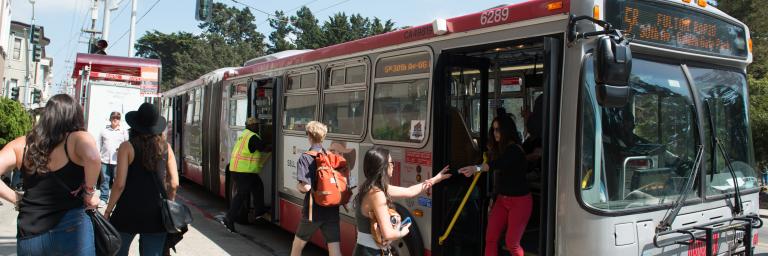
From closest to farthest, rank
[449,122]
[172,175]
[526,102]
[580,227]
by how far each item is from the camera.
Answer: [580,227] < [172,175] < [449,122] < [526,102]

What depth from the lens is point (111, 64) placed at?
46.4 feet

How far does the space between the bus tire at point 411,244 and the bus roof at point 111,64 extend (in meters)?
11.3

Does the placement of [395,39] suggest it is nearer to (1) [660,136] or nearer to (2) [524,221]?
(2) [524,221]

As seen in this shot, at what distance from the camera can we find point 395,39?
537cm

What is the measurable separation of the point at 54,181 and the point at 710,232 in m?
4.12

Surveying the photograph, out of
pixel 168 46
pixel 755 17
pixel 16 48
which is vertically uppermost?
pixel 168 46

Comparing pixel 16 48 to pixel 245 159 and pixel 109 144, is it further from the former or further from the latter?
pixel 245 159

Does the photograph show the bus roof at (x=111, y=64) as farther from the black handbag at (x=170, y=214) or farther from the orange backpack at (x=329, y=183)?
the black handbag at (x=170, y=214)

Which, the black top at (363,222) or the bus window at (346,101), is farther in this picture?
the bus window at (346,101)

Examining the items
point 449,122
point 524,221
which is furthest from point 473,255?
point 449,122

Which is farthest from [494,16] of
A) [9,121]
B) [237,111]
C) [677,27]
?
[9,121]

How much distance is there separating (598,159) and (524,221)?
3.08ft

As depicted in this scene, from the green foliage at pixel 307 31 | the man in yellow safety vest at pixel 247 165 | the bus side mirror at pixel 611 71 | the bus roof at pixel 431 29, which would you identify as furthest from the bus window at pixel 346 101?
the green foliage at pixel 307 31

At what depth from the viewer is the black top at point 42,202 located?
11.1 ft
